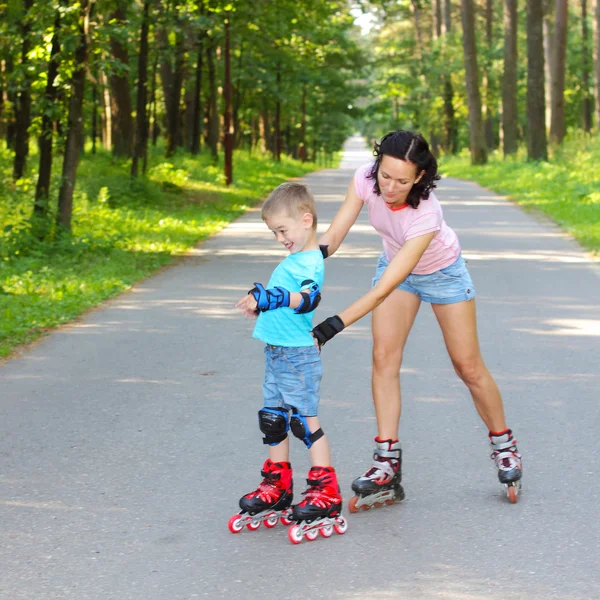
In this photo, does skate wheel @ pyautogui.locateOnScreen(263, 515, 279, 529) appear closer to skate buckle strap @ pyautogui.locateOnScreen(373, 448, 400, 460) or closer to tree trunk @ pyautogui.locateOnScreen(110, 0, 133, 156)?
skate buckle strap @ pyautogui.locateOnScreen(373, 448, 400, 460)

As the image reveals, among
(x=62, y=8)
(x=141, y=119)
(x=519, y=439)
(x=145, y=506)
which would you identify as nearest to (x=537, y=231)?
(x=62, y=8)

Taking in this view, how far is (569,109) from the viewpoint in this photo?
237ft

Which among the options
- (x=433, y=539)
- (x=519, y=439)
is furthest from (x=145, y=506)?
(x=519, y=439)

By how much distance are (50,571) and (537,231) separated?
15412 mm

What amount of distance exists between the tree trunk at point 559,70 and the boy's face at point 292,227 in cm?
3322

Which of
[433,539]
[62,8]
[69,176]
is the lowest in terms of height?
[433,539]

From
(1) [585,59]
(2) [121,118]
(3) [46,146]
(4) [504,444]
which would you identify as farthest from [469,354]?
(1) [585,59]

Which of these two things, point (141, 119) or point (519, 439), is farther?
point (141, 119)

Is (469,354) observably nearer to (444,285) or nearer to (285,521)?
(444,285)

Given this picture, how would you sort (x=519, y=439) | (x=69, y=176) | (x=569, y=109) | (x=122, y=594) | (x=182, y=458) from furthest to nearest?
(x=569, y=109)
(x=69, y=176)
(x=519, y=439)
(x=182, y=458)
(x=122, y=594)

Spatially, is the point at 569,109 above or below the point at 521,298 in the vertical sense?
above

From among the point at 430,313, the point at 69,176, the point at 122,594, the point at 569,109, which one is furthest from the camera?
the point at 569,109

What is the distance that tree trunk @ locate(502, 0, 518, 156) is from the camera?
140ft

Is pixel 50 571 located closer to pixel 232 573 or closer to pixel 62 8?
pixel 232 573
